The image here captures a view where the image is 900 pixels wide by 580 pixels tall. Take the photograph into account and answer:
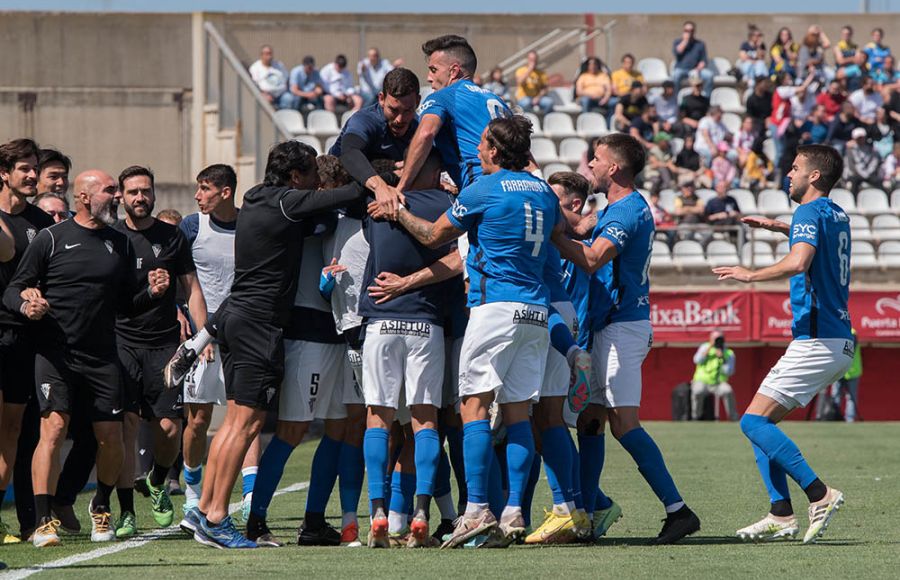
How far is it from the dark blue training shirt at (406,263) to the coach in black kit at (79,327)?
5.33 feet

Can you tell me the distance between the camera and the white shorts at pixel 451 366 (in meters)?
8.13

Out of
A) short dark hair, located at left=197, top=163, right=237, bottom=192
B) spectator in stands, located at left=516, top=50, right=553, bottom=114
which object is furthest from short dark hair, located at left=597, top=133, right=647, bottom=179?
spectator in stands, located at left=516, top=50, right=553, bottom=114

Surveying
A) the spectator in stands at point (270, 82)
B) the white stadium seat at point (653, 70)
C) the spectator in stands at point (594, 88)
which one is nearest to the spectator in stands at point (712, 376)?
the spectator in stands at point (594, 88)

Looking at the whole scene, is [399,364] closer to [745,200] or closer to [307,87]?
[745,200]

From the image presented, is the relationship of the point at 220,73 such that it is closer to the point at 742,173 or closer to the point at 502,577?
A: the point at 742,173

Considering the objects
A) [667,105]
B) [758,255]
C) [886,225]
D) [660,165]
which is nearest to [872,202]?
[886,225]

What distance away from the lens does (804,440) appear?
19.0m

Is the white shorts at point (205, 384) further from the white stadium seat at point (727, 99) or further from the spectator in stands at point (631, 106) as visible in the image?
the white stadium seat at point (727, 99)

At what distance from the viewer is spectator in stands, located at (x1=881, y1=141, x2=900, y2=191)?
2736cm

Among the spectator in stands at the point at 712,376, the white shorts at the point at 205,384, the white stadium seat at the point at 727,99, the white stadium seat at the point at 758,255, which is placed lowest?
the spectator in stands at the point at 712,376

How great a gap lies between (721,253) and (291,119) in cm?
804

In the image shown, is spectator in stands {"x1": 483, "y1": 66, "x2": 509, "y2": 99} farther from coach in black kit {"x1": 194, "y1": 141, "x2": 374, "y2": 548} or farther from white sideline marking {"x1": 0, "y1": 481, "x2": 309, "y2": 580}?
coach in black kit {"x1": 194, "y1": 141, "x2": 374, "y2": 548}

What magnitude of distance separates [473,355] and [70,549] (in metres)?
2.50

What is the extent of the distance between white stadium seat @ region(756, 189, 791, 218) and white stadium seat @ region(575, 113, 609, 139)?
10.7ft
